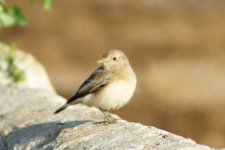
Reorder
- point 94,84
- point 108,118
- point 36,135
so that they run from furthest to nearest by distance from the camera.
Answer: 1. point 94,84
2. point 108,118
3. point 36,135

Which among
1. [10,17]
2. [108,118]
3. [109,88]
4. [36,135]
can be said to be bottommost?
[36,135]

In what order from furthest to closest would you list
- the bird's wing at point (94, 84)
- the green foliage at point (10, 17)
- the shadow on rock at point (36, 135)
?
the green foliage at point (10, 17), the bird's wing at point (94, 84), the shadow on rock at point (36, 135)

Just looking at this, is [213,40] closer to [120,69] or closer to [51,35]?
[51,35]

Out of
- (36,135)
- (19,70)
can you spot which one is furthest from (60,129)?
(19,70)

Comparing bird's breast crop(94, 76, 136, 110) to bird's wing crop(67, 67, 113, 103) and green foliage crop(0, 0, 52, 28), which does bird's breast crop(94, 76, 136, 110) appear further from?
green foliage crop(0, 0, 52, 28)

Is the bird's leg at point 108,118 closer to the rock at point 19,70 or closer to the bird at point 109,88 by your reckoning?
the bird at point 109,88

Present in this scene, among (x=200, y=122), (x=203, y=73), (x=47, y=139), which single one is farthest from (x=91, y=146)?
(x=203, y=73)

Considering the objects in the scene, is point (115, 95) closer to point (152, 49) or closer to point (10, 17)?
point (10, 17)

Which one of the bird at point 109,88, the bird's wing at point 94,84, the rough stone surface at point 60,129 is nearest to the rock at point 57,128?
the rough stone surface at point 60,129
